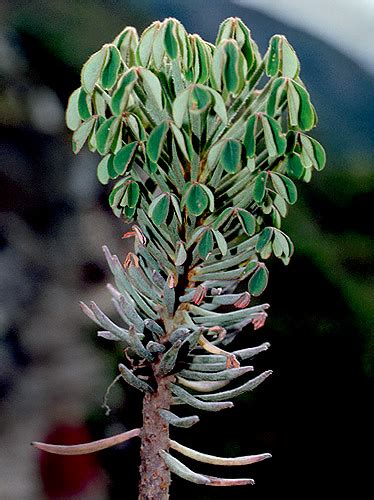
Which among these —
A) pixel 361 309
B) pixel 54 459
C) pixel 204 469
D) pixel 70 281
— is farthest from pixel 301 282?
pixel 54 459

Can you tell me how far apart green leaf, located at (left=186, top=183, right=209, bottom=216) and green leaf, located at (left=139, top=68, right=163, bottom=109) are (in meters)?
0.06

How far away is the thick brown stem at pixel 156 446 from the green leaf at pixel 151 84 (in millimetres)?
195

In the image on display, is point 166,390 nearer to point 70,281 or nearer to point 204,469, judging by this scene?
point 204,469

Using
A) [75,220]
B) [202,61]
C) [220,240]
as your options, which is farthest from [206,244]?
[75,220]

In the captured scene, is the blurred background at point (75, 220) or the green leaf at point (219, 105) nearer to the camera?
the green leaf at point (219, 105)

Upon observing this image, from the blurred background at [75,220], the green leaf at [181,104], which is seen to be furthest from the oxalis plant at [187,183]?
the blurred background at [75,220]

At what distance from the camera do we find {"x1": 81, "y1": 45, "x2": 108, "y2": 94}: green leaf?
332 mm

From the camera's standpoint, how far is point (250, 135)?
32cm

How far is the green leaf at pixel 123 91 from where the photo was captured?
308 mm

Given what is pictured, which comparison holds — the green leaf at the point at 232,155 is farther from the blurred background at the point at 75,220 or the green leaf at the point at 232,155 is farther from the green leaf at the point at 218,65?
the blurred background at the point at 75,220

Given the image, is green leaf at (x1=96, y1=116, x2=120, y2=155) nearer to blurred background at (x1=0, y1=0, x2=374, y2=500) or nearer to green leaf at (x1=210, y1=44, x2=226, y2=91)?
green leaf at (x1=210, y1=44, x2=226, y2=91)

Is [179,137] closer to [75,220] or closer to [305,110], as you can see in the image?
[305,110]

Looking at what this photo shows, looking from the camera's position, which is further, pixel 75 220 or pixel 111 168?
pixel 75 220

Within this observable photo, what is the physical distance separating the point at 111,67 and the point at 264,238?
0.15 metres
